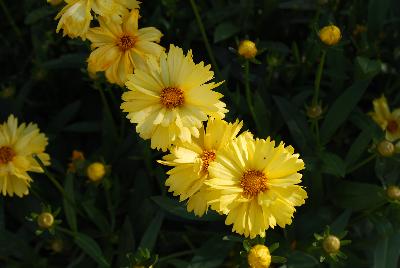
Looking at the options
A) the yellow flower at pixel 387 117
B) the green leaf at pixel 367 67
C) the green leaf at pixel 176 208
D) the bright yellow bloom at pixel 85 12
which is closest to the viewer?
the bright yellow bloom at pixel 85 12

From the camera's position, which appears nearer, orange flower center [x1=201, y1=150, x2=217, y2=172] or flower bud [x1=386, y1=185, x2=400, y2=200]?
orange flower center [x1=201, y1=150, x2=217, y2=172]

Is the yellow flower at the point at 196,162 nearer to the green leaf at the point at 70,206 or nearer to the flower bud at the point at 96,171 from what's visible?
the flower bud at the point at 96,171

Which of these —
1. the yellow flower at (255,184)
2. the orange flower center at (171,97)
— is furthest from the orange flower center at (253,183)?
the orange flower center at (171,97)

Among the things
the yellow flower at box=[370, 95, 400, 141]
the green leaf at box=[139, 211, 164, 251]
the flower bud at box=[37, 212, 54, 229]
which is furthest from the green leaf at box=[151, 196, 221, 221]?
the yellow flower at box=[370, 95, 400, 141]

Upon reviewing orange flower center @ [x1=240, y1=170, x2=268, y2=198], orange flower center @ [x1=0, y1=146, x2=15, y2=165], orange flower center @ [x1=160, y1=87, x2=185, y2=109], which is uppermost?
orange flower center @ [x1=160, y1=87, x2=185, y2=109]

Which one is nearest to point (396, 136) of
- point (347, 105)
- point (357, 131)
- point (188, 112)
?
point (357, 131)

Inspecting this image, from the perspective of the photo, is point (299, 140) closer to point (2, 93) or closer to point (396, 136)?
point (396, 136)

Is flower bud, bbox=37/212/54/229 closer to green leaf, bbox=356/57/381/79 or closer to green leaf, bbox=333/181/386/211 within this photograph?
green leaf, bbox=333/181/386/211
